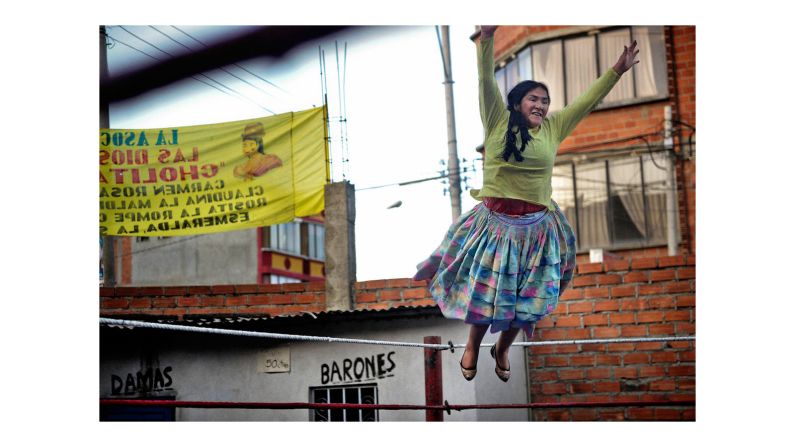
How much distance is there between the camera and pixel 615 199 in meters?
11.5

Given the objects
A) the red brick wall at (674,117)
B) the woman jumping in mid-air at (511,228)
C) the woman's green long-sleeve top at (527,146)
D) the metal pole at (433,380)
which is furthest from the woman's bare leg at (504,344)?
the red brick wall at (674,117)

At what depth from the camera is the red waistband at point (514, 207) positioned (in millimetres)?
5285

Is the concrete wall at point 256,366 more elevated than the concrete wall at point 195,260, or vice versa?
the concrete wall at point 195,260

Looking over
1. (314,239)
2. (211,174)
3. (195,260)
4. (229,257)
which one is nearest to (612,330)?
(211,174)

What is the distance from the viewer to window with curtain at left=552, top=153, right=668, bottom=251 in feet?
37.0

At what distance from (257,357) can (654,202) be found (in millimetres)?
5557

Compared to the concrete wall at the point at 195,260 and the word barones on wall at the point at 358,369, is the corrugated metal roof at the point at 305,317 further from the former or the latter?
the concrete wall at the point at 195,260

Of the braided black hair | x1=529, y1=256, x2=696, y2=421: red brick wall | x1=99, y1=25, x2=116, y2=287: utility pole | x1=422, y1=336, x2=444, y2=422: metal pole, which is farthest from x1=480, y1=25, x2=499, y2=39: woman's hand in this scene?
x1=529, y1=256, x2=696, y2=421: red brick wall

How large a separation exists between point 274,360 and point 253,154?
1.24 m

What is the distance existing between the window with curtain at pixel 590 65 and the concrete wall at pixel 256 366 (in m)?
4.17

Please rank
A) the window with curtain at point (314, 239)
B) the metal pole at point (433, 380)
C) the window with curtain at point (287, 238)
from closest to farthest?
the metal pole at point (433, 380) < the window with curtain at point (287, 238) < the window with curtain at point (314, 239)

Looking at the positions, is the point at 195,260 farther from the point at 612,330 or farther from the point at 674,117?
the point at 612,330

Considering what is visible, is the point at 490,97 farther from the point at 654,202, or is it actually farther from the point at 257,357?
the point at 654,202

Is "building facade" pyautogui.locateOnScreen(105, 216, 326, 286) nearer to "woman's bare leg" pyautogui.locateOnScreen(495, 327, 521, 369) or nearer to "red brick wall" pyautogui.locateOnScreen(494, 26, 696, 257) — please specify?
"red brick wall" pyautogui.locateOnScreen(494, 26, 696, 257)
